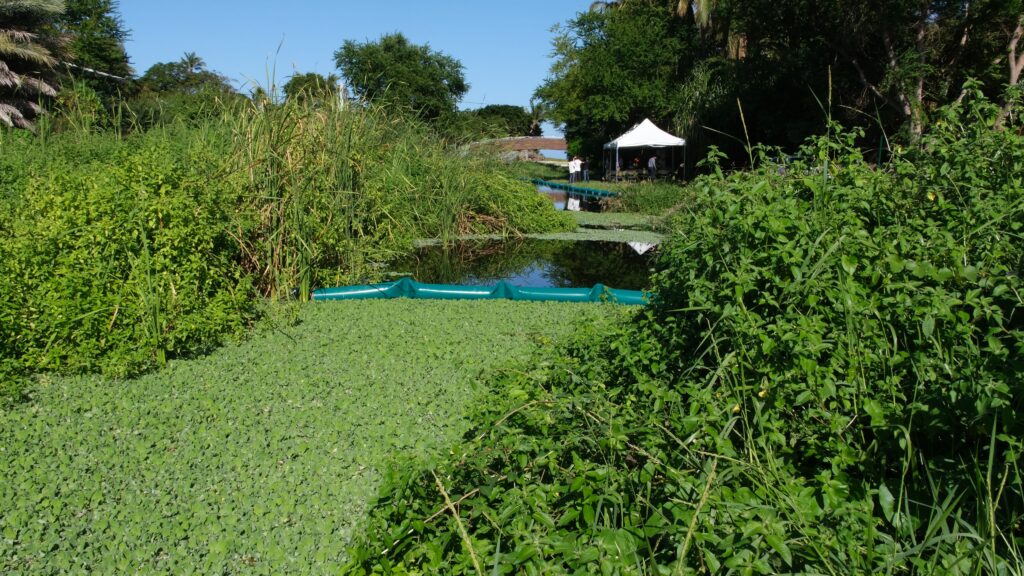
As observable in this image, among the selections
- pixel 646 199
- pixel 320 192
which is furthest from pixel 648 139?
pixel 320 192

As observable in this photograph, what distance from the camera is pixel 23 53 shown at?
20734 mm

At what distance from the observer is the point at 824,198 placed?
2.85 meters

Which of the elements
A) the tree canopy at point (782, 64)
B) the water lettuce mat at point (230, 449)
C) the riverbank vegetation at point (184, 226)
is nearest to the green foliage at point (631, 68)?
the tree canopy at point (782, 64)

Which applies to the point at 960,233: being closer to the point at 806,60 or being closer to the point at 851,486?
the point at 851,486

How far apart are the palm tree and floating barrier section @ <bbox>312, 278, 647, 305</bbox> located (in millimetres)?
18578

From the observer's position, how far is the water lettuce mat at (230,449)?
7.90 ft

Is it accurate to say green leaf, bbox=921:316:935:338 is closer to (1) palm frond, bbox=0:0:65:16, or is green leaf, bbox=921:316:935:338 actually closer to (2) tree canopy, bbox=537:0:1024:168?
(2) tree canopy, bbox=537:0:1024:168

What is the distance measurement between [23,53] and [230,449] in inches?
894

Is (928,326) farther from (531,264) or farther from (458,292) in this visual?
(531,264)

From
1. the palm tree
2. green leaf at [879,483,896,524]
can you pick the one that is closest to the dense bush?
green leaf at [879,483,896,524]

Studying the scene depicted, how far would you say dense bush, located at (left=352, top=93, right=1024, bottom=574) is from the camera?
1749 millimetres

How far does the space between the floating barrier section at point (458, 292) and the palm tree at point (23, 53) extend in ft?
61.0

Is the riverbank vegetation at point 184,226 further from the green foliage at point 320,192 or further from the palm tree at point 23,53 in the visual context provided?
the palm tree at point 23,53

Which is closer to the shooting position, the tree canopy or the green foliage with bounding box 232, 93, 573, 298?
the green foliage with bounding box 232, 93, 573, 298
